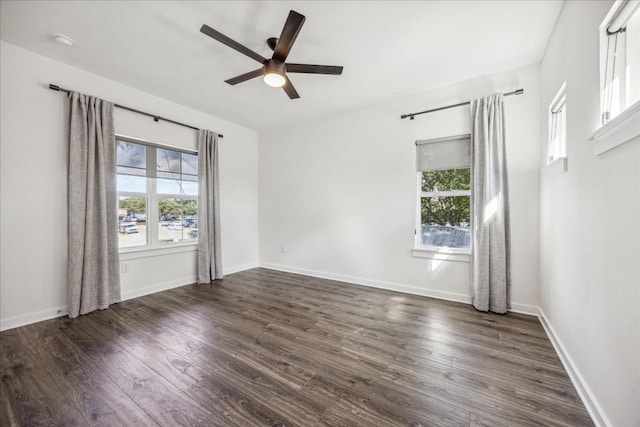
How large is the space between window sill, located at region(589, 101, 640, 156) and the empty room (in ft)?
0.06

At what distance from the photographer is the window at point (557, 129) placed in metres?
2.23

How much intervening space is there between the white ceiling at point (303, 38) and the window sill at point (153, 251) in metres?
2.20

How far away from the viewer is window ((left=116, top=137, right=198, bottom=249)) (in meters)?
3.32

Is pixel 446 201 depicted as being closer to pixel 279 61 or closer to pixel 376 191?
pixel 376 191

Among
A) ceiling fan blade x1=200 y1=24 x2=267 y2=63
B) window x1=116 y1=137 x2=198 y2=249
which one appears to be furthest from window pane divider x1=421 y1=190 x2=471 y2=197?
window x1=116 y1=137 x2=198 y2=249

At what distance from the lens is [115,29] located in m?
2.22

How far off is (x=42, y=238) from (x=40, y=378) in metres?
1.64

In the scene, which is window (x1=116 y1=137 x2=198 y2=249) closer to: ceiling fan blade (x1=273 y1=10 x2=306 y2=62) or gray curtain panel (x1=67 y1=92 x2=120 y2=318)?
gray curtain panel (x1=67 y1=92 x2=120 y2=318)

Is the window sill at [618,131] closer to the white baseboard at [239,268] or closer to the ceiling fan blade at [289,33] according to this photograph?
the ceiling fan blade at [289,33]

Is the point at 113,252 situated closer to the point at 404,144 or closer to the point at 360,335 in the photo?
the point at 360,335

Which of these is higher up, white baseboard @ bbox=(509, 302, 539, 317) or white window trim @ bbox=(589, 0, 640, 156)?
white window trim @ bbox=(589, 0, 640, 156)

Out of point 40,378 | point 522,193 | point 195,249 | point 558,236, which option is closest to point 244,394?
point 40,378

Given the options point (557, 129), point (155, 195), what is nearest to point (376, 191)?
point (557, 129)

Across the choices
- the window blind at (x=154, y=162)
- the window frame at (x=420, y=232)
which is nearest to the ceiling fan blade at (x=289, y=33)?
the window frame at (x=420, y=232)
